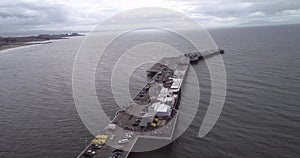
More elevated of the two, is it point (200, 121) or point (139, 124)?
point (139, 124)

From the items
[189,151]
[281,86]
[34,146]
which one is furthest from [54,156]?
[281,86]

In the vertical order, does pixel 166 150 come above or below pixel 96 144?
below

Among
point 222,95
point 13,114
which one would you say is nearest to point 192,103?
point 222,95

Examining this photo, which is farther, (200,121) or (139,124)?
(200,121)

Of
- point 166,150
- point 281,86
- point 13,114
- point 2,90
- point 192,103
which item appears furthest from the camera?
point 2,90

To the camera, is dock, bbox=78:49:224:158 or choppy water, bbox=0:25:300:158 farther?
choppy water, bbox=0:25:300:158

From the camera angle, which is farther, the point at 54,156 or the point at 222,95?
the point at 222,95

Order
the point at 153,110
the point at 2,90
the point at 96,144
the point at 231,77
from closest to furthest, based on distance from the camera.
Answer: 1. the point at 96,144
2. the point at 153,110
3. the point at 2,90
4. the point at 231,77

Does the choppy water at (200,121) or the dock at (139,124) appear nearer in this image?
the dock at (139,124)

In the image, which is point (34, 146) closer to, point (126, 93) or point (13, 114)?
point (13, 114)
